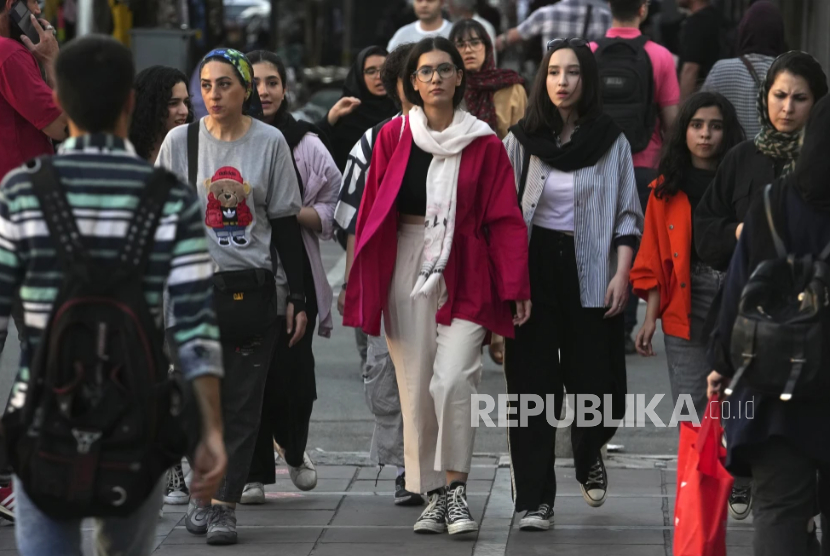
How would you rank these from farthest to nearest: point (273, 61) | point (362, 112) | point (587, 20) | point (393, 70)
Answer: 1. point (587, 20)
2. point (362, 112)
3. point (273, 61)
4. point (393, 70)

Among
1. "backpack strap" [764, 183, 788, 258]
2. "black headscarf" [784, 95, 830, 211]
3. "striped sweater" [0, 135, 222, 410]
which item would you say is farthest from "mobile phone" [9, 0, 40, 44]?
"black headscarf" [784, 95, 830, 211]

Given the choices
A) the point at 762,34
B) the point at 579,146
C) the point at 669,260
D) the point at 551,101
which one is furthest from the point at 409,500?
the point at 762,34

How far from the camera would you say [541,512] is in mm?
6020

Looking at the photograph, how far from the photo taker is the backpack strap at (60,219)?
11.0 feet

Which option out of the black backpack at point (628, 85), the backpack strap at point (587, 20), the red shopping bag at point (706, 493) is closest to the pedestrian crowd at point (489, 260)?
the red shopping bag at point (706, 493)

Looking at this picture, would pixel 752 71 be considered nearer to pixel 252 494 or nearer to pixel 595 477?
pixel 595 477

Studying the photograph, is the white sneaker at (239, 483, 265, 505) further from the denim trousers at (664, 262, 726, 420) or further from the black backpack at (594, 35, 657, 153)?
the black backpack at (594, 35, 657, 153)

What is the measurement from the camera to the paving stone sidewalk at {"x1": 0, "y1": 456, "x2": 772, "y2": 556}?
5.78 m

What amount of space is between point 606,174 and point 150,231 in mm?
3036

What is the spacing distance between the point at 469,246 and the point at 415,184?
1.08 feet

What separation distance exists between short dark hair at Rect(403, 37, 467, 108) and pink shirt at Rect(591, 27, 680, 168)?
2.78 meters

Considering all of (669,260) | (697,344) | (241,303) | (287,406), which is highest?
(669,260)

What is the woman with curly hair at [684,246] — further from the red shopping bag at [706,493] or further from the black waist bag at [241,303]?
the black waist bag at [241,303]

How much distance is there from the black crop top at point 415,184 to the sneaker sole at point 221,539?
1476mm
